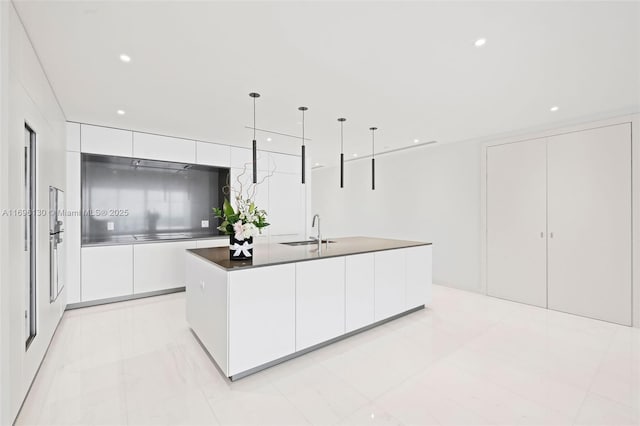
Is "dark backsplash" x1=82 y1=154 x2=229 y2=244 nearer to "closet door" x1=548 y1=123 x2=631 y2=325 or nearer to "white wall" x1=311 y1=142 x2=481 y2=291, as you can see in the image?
"white wall" x1=311 y1=142 x2=481 y2=291

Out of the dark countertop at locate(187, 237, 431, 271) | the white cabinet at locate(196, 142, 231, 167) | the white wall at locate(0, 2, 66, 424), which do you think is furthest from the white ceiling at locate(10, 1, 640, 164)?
the dark countertop at locate(187, 237, 431, 271)

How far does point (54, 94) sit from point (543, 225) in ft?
19.4

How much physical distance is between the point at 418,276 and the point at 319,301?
5.28 feet

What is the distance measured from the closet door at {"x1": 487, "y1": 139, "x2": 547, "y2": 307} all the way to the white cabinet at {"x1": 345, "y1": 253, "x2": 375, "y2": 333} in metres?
2.44

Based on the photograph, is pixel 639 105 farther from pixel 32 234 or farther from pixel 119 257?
pixel 119 257

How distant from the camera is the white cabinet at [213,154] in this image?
4.77 metres

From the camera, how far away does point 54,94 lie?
2893 mm

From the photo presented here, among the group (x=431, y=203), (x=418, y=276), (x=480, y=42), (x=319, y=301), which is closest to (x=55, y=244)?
(x=319, y=301)

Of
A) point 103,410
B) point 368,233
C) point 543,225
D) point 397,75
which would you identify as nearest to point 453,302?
point 543,225

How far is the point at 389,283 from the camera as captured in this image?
10.9 feet

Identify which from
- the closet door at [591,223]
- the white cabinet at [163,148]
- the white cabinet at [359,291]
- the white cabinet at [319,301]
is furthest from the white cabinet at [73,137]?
the closet door at [591,223]

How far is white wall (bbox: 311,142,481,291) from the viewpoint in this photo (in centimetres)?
469

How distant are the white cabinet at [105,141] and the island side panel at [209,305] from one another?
226cm

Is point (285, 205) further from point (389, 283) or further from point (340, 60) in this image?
point (340, 60)
